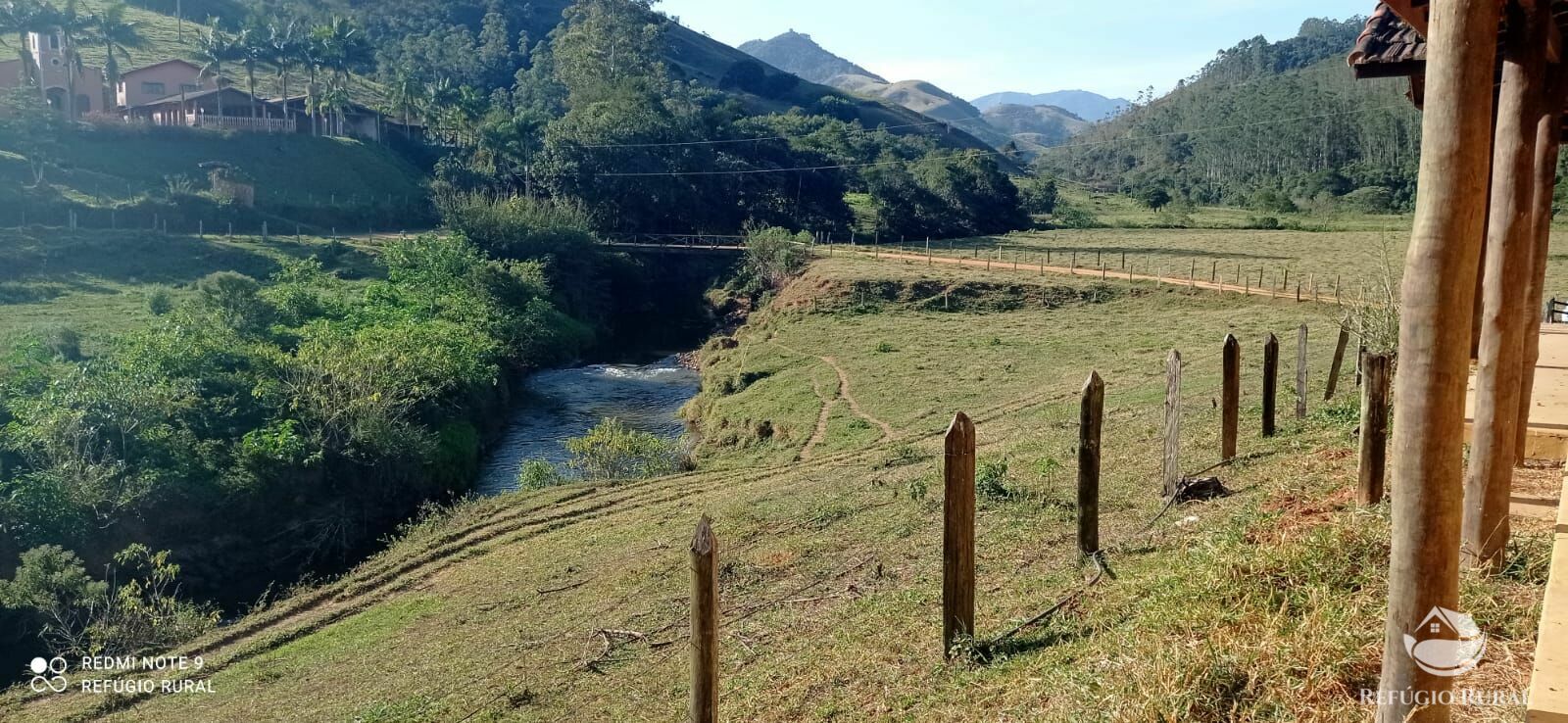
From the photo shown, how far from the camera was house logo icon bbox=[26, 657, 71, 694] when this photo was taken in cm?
1473

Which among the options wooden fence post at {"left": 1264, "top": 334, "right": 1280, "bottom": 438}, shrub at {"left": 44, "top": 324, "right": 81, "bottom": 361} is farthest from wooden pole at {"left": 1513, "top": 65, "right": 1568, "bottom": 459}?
shrub at {"left": 44, "top": 324, "right": 81, "bottom": 361}

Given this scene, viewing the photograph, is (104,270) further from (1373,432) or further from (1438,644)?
(1438,644)

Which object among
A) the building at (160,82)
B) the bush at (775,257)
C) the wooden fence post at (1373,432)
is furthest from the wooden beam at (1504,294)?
the building at (160,82)

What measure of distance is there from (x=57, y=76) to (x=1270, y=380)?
8065 cm

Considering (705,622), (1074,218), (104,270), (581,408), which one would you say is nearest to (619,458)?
(581,408)

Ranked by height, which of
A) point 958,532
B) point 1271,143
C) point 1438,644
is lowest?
point 958,532

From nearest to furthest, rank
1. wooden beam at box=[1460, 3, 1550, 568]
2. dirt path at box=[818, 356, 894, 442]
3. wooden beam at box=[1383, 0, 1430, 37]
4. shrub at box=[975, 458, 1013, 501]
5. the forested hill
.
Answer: wooden beam at box=[1460, 3, 1550, 568], wooden beam at box=[1383, 0, 1430, 37], shrub at box=[975, 458, 1013, 501], dirt path at box=[818, 356, 894, 442], the forested hill

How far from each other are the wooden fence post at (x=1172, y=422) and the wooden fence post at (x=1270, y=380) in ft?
8.76

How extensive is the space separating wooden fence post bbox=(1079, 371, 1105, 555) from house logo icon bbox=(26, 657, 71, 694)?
48.2ft

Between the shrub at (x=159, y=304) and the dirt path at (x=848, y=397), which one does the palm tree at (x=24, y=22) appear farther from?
the dirt path at (x=848, y=397)

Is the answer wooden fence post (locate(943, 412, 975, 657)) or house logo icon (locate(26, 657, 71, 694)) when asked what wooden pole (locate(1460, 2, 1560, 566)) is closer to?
wooden fence post (locate(943, 412, 975, 657))

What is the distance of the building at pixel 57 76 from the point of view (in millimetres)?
65812

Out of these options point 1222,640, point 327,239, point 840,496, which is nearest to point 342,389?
point 840,496

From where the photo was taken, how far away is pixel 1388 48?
928 cm
